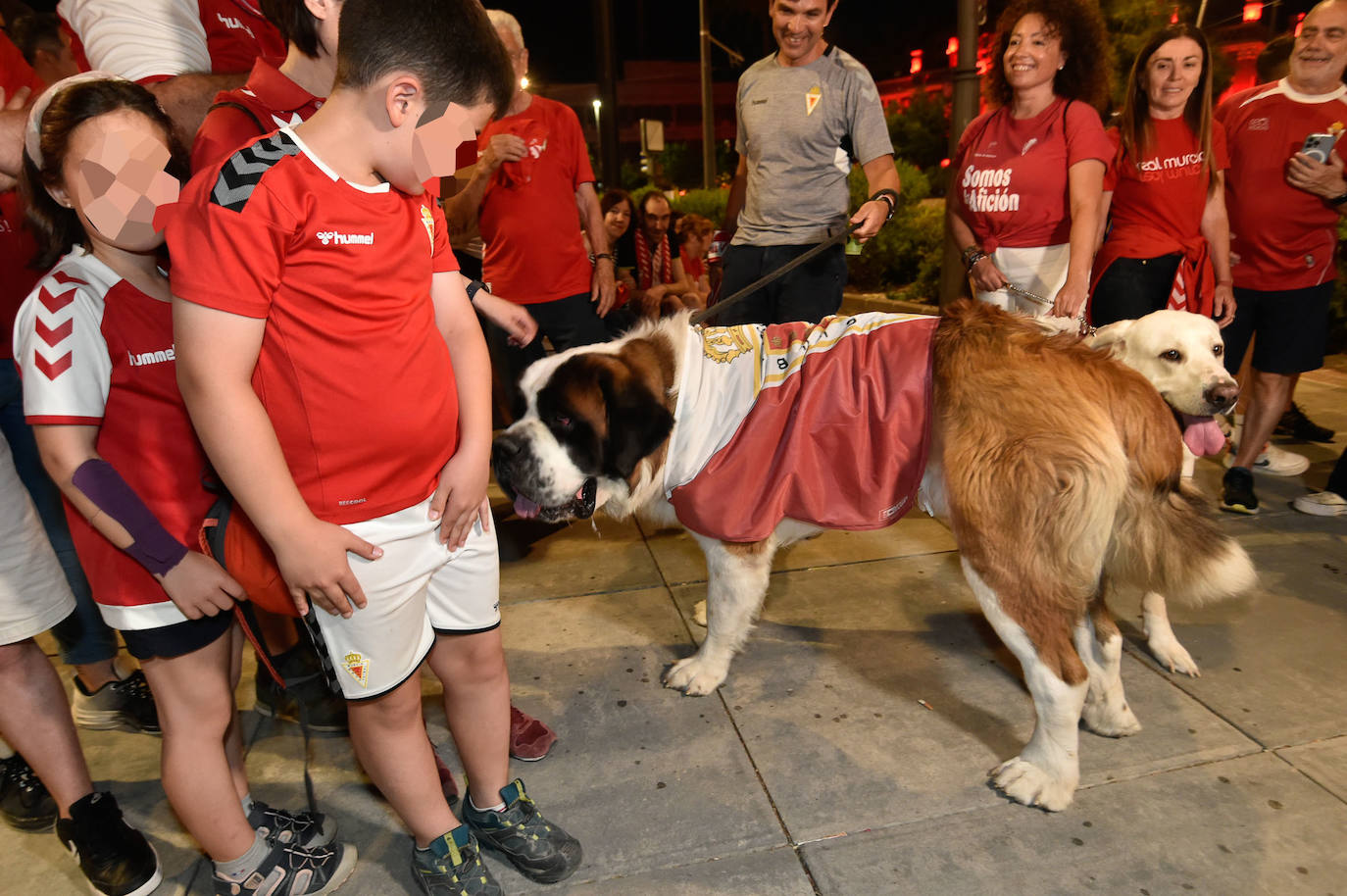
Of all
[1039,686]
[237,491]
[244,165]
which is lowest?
[1039,686]

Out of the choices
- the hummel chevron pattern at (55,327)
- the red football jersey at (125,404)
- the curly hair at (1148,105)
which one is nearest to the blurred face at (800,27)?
the curly hair at (1148,105)

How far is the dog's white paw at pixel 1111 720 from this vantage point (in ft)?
8.81

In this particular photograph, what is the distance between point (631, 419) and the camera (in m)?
2.75

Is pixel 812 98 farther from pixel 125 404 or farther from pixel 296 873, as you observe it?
pixel 296 873

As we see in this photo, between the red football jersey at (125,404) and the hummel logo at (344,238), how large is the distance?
634mm

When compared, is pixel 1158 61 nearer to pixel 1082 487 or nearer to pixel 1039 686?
pixel 1082 487

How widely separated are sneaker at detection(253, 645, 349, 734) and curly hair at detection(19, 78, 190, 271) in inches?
65.5

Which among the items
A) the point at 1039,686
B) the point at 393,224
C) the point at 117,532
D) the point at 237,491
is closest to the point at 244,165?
the point at 393,224

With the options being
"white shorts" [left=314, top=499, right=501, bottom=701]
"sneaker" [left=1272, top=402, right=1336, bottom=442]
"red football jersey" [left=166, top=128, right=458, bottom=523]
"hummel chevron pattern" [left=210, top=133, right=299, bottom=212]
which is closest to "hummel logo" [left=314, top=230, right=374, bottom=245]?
"red football jersey" [left=166, top=128, right=458, bottom=523]

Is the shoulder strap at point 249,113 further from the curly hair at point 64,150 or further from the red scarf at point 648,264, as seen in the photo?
the red scarf at point 648,264

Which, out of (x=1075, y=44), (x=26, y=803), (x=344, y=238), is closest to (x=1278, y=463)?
(x=1075, y=44)

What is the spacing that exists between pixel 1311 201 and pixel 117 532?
5498 millimetres

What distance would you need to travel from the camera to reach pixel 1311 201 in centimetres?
425

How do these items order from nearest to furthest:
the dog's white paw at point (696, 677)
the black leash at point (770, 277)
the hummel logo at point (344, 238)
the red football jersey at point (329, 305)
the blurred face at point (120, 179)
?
the red football jersey at point (329, 305) < the hummel logo at point (344, 238) < the blurred face at point (120, 179) < the dog's white paw at point (696, 677) < the black leash at point (770, 277)
